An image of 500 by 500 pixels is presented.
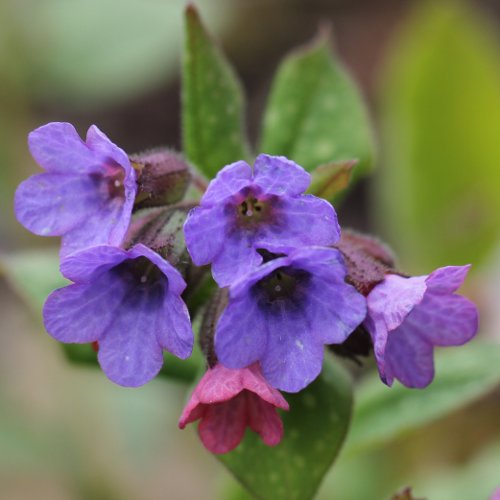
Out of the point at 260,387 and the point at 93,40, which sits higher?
the point at 260,387

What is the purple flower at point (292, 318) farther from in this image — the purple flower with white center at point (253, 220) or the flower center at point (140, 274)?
the flower center at point (140, 274)

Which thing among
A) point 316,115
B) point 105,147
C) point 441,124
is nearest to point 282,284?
point 105,147

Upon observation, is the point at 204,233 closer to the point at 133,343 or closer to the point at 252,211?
the point at 252,211

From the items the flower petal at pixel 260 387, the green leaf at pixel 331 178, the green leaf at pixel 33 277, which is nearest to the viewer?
the flower petal at pixel 260 387

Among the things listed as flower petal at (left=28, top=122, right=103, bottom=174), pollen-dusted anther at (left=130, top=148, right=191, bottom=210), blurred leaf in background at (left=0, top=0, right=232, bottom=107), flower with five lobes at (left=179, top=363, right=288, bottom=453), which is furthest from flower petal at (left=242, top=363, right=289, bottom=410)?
blurred leaf in background at (left=0, top=0, right=232, bottom=107)

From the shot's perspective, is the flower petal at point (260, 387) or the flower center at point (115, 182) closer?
the flower petal at point (260, 387)

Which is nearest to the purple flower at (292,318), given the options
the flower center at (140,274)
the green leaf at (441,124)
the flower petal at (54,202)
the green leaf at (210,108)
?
the flower center at (140,274)

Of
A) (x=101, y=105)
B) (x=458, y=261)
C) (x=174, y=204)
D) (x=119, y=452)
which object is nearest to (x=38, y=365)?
(x=119, y=452)

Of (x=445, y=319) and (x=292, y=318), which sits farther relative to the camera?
(x=445, y=319)
